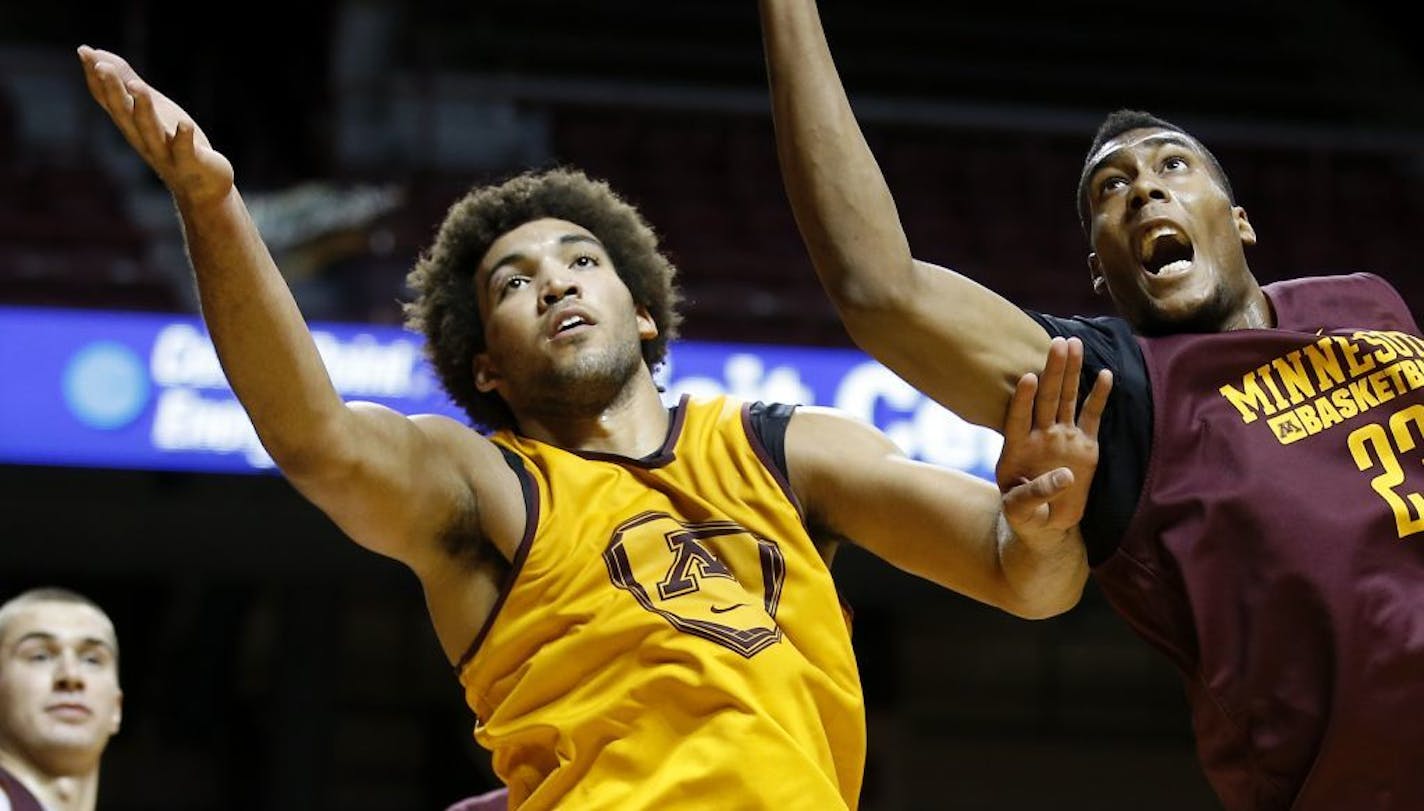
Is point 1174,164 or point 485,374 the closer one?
point 1174,164

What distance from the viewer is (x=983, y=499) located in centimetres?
271

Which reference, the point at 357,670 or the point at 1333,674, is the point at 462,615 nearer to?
the point at 1333,674

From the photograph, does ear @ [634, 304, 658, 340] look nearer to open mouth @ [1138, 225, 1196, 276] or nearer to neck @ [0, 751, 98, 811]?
open mouth @ [1138, 225, 1196, 276]

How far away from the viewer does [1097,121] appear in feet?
31.1

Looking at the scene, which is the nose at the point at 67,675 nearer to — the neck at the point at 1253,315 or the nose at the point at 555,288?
the nose at the point at 555,288

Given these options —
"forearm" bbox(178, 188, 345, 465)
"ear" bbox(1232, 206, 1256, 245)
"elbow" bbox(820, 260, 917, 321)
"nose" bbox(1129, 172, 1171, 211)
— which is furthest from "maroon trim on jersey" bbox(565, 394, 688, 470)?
"ear" bbox(1232, 206, 1256, 245)

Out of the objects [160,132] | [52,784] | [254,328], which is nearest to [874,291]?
[254,328]

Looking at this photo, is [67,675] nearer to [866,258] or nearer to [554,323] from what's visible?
[554,323]

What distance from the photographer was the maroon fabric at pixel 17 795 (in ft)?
12.6

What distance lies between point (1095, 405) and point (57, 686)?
110 inches

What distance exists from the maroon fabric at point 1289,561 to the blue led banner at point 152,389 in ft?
14.1

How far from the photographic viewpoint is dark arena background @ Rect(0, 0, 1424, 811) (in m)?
7.72

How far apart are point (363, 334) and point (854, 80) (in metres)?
5.34

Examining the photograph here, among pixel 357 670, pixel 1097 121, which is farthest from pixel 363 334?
pixel 1097 121
